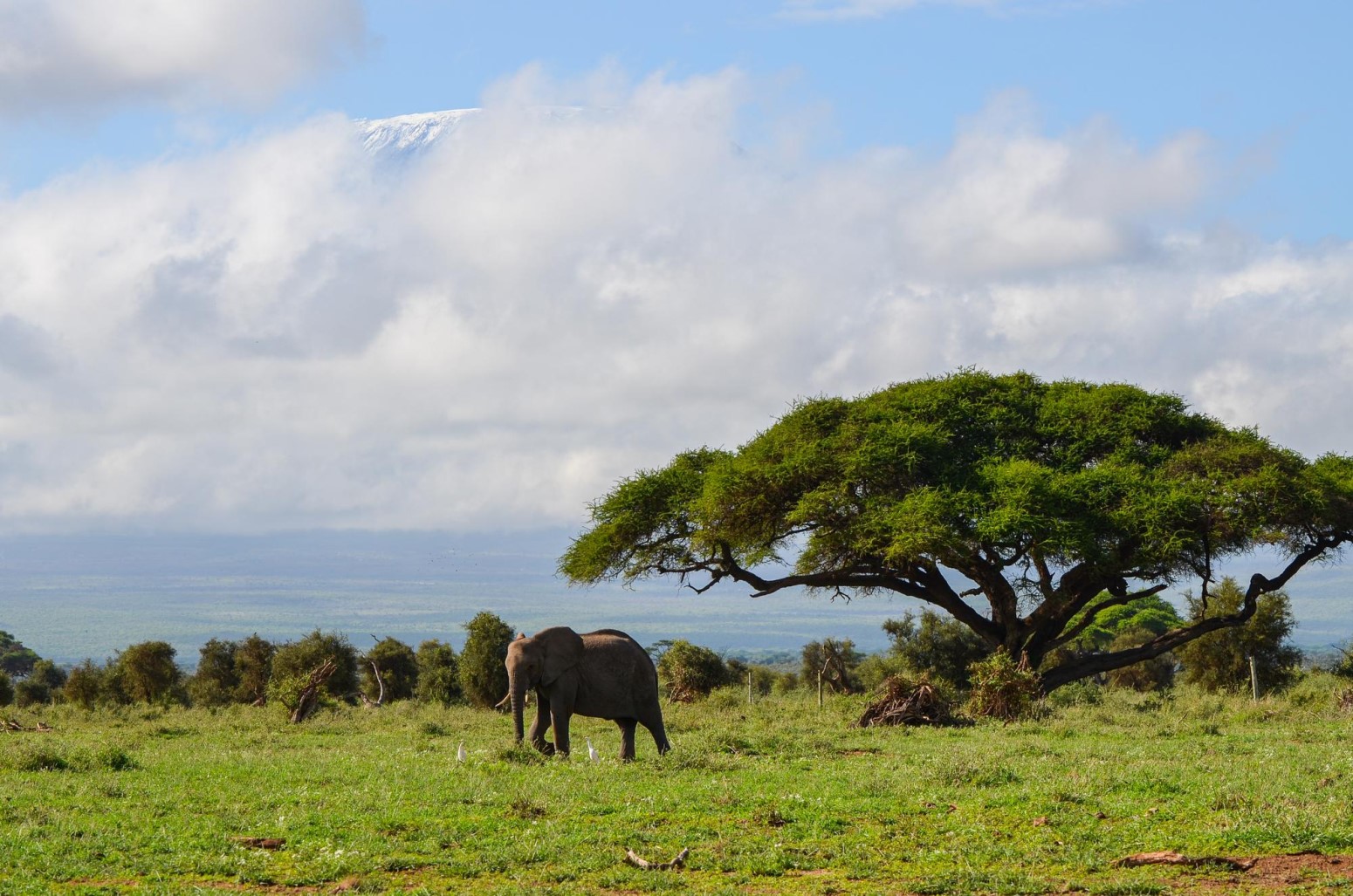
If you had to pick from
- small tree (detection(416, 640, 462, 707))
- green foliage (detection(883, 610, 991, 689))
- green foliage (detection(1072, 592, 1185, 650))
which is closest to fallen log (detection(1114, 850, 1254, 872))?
small tree (detection(416, 640, 462, 707))

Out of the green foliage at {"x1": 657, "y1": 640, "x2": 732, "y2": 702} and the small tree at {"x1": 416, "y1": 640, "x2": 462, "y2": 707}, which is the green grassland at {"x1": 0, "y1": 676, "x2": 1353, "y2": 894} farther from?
the green foliage at {"x1": 657, "y1": 640, "x2": 732, "y2": 702}

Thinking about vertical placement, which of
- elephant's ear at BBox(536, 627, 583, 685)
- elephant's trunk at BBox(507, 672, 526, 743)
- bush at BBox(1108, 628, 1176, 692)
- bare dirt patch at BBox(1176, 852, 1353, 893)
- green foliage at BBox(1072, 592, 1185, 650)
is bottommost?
bare dirt patch at BBox(1176, 852, 1353, 893)

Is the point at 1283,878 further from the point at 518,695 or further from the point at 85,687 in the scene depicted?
the point at 85,687

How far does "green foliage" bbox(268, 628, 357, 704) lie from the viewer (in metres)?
47.2

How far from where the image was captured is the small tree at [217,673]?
51188mm

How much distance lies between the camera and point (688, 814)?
15.5 m

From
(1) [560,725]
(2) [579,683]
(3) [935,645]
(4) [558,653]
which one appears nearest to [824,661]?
(3) [935,645]

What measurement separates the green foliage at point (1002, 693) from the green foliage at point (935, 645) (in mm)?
18427

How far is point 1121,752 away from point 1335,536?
19744 millimetres

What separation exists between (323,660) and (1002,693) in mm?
25428

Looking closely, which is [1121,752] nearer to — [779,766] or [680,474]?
[779,766]

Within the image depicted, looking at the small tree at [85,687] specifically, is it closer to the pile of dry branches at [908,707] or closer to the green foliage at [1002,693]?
the pile of dry branches at [908,707]

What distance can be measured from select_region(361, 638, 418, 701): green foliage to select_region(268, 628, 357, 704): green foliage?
941 millimetres

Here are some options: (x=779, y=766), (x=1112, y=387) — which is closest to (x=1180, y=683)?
(x=1112, y=387)
